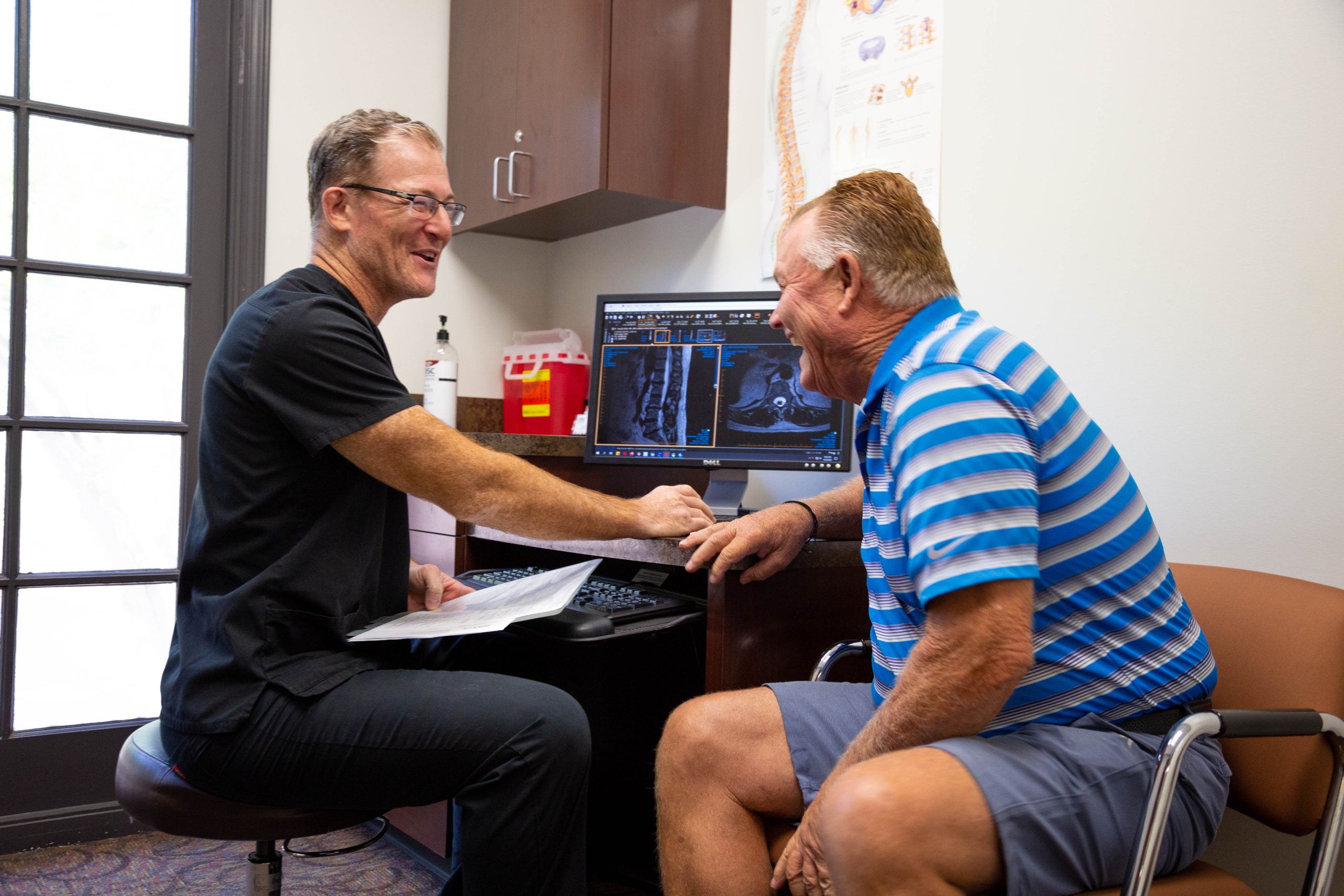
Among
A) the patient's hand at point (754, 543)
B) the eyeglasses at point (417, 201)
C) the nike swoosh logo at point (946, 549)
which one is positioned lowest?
the patient's hand at point (754, 543)

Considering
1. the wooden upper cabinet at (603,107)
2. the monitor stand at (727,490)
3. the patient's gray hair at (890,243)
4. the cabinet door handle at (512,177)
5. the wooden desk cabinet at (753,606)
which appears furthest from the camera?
the cabinet door handle at (512,177)

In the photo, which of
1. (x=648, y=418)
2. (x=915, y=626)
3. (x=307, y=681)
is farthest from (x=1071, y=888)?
(x=648, y=418)

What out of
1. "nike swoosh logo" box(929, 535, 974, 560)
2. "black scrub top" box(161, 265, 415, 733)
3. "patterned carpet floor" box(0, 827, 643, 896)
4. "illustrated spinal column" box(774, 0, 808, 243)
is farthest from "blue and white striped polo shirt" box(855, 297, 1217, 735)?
"patterned carpet floor" box(0, 827, 643, 896)

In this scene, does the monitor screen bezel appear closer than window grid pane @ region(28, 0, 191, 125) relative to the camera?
Yes

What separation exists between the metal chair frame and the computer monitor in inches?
36.1

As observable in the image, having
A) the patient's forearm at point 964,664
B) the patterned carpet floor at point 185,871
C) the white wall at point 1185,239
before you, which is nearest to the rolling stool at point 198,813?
the patient's forearm at point 964,664

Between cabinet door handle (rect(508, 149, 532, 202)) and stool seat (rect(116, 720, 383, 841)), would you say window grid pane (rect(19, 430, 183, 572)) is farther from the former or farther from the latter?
stool seat (rect(116, 720, 383, 841))

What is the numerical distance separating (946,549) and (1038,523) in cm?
12

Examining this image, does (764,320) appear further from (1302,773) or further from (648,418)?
(1302,773)

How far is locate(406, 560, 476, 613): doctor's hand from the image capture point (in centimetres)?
164

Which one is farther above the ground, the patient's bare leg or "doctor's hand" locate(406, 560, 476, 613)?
"doctor's hand" locate(406, 560, 476, 613)

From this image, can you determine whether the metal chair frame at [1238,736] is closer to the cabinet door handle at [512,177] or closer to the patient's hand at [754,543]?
the patient's hand at [754,543]

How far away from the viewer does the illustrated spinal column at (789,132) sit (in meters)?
2.22

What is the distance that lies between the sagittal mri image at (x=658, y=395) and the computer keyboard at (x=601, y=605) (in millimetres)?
334
